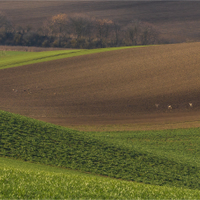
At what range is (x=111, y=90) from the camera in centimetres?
3512

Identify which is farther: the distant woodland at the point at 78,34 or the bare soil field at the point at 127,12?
the bare soil field at the point at 127,12

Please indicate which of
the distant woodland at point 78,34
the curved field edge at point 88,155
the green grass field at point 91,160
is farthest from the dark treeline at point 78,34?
the curved field edge at point 88,155

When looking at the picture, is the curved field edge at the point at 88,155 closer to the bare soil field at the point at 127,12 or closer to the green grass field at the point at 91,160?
the green grass field at the point at 91,160

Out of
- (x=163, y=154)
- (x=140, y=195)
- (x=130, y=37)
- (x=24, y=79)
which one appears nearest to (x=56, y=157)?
(x=163, y=154)

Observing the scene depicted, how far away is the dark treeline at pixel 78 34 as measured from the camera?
239 feet

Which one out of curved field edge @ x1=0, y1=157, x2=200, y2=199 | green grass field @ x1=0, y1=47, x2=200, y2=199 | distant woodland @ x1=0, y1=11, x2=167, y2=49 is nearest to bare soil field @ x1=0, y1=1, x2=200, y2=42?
distant woodland @ x1=0, y1=11, x2=167, y2=49

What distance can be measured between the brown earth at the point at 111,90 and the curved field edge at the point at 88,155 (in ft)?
26.3

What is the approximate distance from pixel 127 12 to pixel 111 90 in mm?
71056

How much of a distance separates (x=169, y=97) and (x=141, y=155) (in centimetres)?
1606

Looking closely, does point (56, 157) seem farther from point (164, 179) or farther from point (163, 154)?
point (163, 154)

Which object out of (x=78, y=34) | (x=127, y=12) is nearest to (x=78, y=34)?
(x=78, y=34)

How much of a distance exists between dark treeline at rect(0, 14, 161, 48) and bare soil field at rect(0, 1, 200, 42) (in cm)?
841

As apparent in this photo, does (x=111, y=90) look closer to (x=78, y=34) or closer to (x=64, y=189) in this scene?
(x=64, y=189)

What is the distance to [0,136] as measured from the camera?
1731 centimetres
